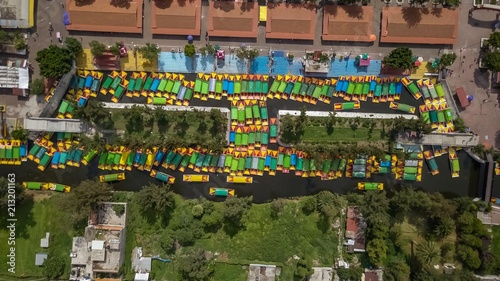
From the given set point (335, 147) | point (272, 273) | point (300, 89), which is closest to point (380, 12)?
point (300, 89)

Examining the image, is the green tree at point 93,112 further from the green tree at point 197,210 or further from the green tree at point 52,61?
the green tree at point 197,210

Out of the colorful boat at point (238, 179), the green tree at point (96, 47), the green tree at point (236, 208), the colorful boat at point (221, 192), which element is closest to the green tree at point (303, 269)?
the green tree at point (236, 208)

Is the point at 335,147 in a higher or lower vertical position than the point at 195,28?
lower

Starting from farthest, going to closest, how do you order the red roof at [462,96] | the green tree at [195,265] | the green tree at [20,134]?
the red roof at [462,96] → the green tree at [20,134] → the green tree at [195,265]

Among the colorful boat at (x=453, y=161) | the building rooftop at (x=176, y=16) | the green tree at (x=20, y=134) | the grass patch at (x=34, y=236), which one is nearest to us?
the green tree at (x=20, y=134)

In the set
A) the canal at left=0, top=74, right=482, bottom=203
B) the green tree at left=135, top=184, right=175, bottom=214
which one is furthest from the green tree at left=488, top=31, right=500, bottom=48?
the green tree at left=135, top=184, right=175, bottom=214

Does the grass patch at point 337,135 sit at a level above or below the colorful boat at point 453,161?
above

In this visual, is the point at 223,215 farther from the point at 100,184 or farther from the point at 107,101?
the point at 107,101
